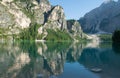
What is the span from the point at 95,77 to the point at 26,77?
15.5 meters

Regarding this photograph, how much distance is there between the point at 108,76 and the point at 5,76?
23183mm

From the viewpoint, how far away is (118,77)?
170 ft

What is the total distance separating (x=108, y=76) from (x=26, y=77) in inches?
735

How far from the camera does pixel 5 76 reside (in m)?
50.7

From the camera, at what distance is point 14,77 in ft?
164

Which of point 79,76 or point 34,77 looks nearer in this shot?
point 34,77

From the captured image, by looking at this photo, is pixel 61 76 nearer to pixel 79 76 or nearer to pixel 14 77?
pixel 79 76

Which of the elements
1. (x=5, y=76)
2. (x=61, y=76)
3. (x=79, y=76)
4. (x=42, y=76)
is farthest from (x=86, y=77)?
(x=5, y=76)

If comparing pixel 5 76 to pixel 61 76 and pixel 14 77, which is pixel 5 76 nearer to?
pixel 14 77

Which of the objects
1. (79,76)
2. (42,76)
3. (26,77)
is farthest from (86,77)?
(26,77)

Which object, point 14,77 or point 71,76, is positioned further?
point 71,76

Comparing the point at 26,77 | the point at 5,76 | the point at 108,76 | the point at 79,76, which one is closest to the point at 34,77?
the point at 26,77

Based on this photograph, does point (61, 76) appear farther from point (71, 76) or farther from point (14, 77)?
point (14, 77)

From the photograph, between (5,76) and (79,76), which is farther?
(79,76)
